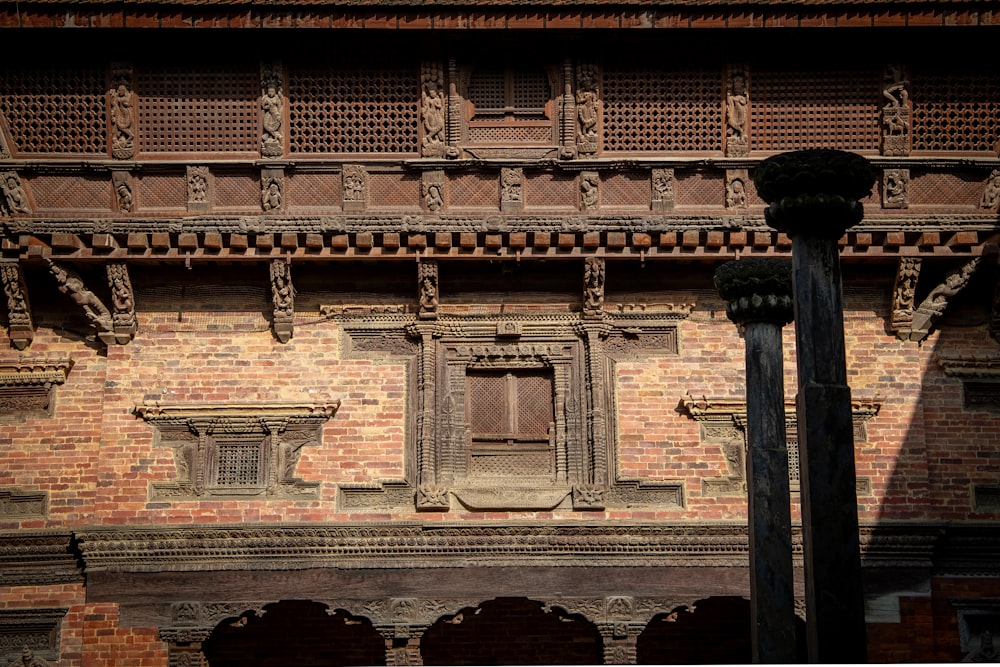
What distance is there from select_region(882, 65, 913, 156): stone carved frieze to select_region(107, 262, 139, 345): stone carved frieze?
25.2 ft

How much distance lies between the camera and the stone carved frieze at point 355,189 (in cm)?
1457

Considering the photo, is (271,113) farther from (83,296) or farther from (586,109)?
(586,109)

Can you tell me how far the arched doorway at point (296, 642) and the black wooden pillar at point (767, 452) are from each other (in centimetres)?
690

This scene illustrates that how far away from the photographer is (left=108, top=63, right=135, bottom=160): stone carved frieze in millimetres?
14719

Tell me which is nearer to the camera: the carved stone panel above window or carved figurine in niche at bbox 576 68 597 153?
the carved stone panel above window

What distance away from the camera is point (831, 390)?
7.93 m

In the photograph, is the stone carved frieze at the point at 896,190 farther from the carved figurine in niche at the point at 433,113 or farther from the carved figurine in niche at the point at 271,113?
the carved figurine in niche at the point at 271,113

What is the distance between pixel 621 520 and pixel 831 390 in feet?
20.9

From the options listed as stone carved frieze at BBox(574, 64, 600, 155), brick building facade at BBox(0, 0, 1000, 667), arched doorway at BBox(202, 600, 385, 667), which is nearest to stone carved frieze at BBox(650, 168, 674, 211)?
brick building facade at BBox(0, 0, 1000, 667)

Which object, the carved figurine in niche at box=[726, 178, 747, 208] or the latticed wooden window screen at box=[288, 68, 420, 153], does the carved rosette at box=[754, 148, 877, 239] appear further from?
the latticed wooden window screen at box=[288, 68, 420, 153]

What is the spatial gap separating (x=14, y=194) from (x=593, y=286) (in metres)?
5.85

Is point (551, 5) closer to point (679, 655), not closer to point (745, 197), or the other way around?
point (745, 197)

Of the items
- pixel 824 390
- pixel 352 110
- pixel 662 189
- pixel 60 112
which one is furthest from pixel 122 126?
pixel 824 390

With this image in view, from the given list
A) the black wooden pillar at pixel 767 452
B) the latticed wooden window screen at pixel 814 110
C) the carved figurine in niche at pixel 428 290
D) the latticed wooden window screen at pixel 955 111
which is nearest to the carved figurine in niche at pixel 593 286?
the carved figurine in niche at pixel 428 290
